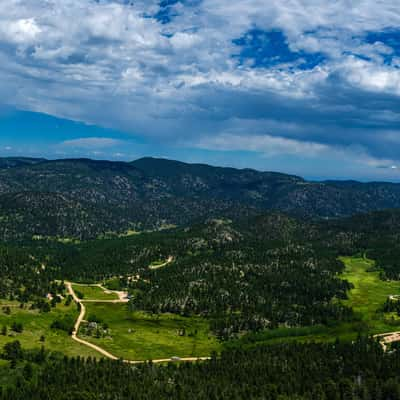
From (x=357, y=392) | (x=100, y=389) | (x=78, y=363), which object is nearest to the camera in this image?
(x=100, y=389)

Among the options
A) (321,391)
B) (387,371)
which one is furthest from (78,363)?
(387,371)

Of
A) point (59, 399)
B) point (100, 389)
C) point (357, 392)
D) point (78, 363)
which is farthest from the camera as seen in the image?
point (78, 363)

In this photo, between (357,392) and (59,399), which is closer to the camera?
(59,399)

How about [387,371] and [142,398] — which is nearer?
[142,398]

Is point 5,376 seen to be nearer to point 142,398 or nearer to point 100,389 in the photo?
point 100,389

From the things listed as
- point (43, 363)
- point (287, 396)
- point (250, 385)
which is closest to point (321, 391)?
point (287, 396)

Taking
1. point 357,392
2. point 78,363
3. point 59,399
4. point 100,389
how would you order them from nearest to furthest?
point 59,399, point 100,389, point 357,392, point 78,363

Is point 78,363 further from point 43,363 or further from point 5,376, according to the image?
point 5,376

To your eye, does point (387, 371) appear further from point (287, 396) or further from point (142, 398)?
point (142, 398)
